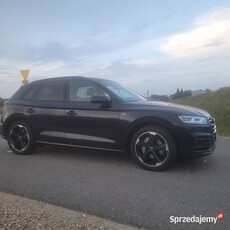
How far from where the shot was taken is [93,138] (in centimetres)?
561

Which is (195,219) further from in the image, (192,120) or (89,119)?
(89,119)

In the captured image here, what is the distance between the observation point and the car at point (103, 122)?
16.4 feet

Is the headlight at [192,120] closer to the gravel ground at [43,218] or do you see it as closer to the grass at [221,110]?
the gravel ground at [43,218]

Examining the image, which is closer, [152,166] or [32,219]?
[32,219]

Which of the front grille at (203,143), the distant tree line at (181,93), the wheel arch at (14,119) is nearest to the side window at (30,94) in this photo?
Answer: the wheel arch at (14,119)

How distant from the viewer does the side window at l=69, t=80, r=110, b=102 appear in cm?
574

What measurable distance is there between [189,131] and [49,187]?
2.28m

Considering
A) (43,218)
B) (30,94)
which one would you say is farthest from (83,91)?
(43,218)

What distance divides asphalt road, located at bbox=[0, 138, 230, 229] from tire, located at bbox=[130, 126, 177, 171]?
0.18m

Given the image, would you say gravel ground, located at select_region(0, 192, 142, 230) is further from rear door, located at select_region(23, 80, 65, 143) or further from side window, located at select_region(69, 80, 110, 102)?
side window, located at select_region(69, 80, 110, 102)

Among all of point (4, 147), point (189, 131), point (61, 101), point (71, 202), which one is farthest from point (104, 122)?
point (4, 147)

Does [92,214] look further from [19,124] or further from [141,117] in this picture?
[19,124]

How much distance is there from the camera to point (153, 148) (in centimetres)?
508

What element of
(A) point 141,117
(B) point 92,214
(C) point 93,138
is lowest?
(B) point 92,214
